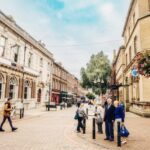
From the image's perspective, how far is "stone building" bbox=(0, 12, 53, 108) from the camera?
23844mm

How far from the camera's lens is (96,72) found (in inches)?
2067

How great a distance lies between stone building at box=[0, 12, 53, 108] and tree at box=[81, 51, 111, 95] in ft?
55.7

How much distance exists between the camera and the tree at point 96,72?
52.6 m

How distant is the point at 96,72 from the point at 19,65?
2786 cm

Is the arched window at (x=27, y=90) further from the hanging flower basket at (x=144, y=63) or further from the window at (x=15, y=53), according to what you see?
the hanging flower basket at (x=144, y=63)

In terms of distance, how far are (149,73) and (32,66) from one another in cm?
2561

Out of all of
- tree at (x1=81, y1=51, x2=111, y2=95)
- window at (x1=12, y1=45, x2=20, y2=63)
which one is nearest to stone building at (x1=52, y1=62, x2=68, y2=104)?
tree at (x1=81, y1=51, x2=111, y2=95)

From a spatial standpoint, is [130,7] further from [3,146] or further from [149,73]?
[3,146]

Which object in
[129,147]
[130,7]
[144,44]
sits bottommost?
[129,147]

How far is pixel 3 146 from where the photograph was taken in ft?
25.1

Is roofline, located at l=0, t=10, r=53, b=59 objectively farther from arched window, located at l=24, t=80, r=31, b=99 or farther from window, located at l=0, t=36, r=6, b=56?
arched window, located at l=24, t=80, r=31, b=99

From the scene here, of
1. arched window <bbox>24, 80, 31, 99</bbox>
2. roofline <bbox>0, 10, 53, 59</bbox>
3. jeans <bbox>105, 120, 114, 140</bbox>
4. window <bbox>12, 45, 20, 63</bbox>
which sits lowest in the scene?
jeans <bbox>105, 120, 114, 140</bbox>

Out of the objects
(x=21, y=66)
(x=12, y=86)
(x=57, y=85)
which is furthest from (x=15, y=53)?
(x=57, y=85)

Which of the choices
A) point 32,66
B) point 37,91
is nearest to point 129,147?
point 32,66
